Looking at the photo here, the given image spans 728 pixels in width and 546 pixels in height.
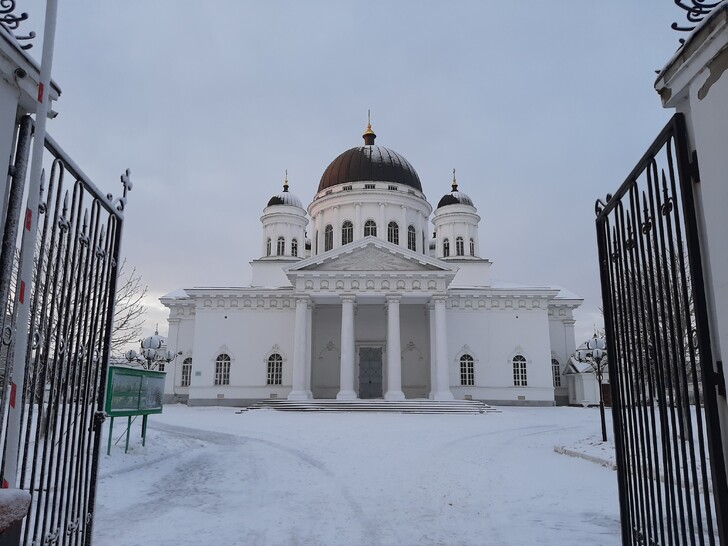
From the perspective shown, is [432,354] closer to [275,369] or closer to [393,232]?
[275,369]

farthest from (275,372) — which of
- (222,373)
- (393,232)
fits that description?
(393,232)

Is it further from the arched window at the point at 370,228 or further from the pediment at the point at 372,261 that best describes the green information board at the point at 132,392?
the arched window at the point at 370,228

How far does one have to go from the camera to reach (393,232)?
37781 mm

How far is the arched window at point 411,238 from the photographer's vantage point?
125 ft

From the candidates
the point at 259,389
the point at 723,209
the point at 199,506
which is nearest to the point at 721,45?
the point at 723,209

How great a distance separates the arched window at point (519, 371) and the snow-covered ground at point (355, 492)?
1812cm

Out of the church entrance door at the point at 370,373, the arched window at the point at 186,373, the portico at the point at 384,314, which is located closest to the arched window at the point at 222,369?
the arched window at the point at 186,373

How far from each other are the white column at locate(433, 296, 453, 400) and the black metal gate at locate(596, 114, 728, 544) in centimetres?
2441

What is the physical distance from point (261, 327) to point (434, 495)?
2667cm

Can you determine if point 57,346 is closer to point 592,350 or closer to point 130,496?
point 130,496

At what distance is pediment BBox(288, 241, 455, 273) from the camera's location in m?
31.2

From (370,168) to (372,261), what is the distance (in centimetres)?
951

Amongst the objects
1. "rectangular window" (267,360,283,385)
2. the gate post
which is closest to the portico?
"rectangular window" (267,360,283,385)

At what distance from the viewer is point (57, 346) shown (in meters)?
4.40
